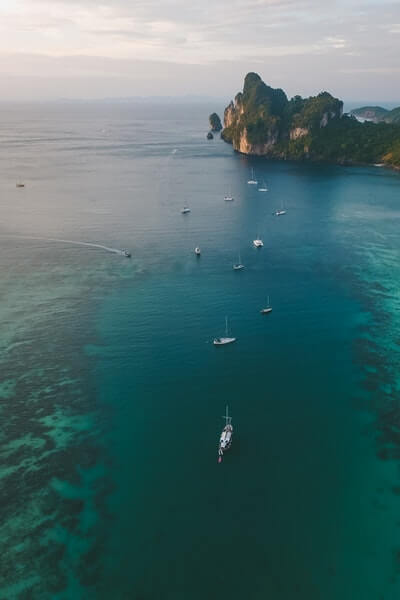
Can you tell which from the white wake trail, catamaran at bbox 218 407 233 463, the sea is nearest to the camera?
the sea

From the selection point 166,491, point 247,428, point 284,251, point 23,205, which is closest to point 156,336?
point 247,428

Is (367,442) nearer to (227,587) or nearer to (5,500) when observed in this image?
(227,587)

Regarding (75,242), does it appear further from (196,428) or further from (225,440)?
(225,440)

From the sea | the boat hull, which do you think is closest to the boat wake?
the sea

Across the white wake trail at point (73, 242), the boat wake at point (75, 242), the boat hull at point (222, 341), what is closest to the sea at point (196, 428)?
the boat hull at point (222, 341)

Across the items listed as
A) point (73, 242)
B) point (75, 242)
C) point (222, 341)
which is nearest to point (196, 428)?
point (222, 341)

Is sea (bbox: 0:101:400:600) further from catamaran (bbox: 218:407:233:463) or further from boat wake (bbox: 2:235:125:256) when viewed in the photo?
boat wake (bbox: 2:235:125:256)

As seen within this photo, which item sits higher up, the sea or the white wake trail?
the white wake trail

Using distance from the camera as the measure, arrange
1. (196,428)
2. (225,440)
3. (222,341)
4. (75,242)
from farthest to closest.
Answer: (75,242), (222,341), (196,428), (225,440)

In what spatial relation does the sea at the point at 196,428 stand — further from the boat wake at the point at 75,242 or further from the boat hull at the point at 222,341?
the boat wake at the point at 75,242
